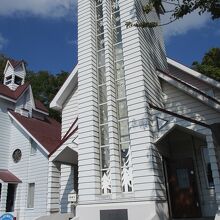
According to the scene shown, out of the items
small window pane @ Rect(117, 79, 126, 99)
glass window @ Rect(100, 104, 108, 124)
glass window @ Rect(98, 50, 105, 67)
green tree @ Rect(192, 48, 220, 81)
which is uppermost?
green tree @ Rect(192, 48, 220, 81)

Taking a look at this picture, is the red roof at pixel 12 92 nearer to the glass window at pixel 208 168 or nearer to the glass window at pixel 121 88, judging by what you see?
the glass window at pixel 121 88

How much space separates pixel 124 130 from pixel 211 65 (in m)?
16.2

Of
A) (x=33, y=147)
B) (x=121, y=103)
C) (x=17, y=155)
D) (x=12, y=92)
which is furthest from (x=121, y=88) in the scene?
(x=12, y=92)

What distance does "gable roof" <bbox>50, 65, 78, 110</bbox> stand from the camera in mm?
17153

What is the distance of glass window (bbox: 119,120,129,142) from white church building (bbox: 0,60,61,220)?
7251mm

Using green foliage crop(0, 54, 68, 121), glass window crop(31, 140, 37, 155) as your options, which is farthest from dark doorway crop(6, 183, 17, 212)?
green foliage crop(0, 54, 68, 121)

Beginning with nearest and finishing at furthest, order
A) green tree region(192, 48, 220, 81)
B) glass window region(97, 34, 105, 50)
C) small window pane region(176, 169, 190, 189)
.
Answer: small window pane region(176, 169, 190, 189) < glass window region(97, 34, 105, 50) < green tree region(192, 48, 220, 81)

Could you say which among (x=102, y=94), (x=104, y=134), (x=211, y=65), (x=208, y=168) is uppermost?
(x=211, y=65)

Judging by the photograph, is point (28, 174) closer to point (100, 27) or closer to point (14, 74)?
point (100, 27)

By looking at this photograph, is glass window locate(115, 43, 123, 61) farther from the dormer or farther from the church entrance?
the dormer

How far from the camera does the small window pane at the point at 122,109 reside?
1192 cm

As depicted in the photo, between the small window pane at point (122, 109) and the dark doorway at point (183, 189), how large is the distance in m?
2.80

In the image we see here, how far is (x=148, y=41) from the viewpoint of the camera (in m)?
13.4

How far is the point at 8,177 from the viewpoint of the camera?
19016 mm
